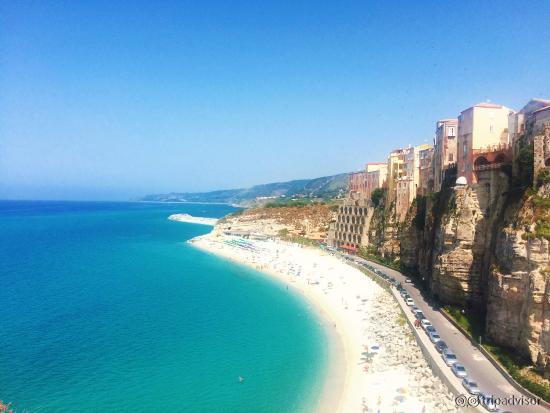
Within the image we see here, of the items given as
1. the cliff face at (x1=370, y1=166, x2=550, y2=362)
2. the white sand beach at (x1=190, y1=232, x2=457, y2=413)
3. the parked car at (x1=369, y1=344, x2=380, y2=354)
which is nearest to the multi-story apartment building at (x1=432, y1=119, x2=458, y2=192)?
the cliff face at (x1=370, y1=166, x2=550, y2=362)

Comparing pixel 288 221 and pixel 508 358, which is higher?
pixel 288 221

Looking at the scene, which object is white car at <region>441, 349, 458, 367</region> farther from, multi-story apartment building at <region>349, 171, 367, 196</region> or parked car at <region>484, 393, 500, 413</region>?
multi-story apartment building at <region>349, 171, 367, 196</region>

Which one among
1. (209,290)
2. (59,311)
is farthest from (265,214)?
(59,311)

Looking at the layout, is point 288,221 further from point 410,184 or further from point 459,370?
point 459,370

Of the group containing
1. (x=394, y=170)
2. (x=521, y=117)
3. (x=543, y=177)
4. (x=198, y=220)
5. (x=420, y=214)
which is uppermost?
(x=521, y=117)

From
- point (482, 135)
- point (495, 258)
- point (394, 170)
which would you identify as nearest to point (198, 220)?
point (394, 170)

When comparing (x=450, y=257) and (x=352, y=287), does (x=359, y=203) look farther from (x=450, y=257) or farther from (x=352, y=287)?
(x=450, y=257)
